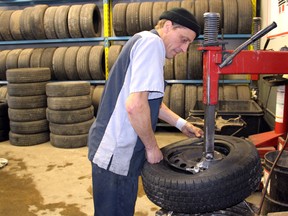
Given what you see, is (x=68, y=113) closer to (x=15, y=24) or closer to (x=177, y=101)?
(x=177, y=101)

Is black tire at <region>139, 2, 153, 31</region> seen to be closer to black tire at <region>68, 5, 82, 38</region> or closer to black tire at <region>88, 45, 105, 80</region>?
black tire at <region>88, 45, 105, 80</region>

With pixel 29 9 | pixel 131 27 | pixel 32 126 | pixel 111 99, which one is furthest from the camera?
pixel 29 9

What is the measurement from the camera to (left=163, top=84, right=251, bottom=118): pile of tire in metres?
4.70

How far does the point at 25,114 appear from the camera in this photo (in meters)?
4.58

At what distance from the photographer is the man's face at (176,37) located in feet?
5.26

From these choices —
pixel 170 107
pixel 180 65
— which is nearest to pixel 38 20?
pixel 180 65

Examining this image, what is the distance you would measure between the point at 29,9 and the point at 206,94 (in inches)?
199

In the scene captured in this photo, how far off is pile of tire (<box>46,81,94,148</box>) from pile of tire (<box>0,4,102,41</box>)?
4.54 ft

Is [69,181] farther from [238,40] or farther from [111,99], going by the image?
[238,40]

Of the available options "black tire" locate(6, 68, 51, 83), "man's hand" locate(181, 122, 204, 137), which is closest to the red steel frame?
"man's hand" locate(181, 122, 204, 137)

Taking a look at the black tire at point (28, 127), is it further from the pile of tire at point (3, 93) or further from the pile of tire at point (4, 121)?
the pile of tire at point (3, 93)

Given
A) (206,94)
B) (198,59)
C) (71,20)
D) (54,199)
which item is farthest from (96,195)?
(71,20)

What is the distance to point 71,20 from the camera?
5320mm

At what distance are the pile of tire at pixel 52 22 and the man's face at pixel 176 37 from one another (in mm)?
3893
